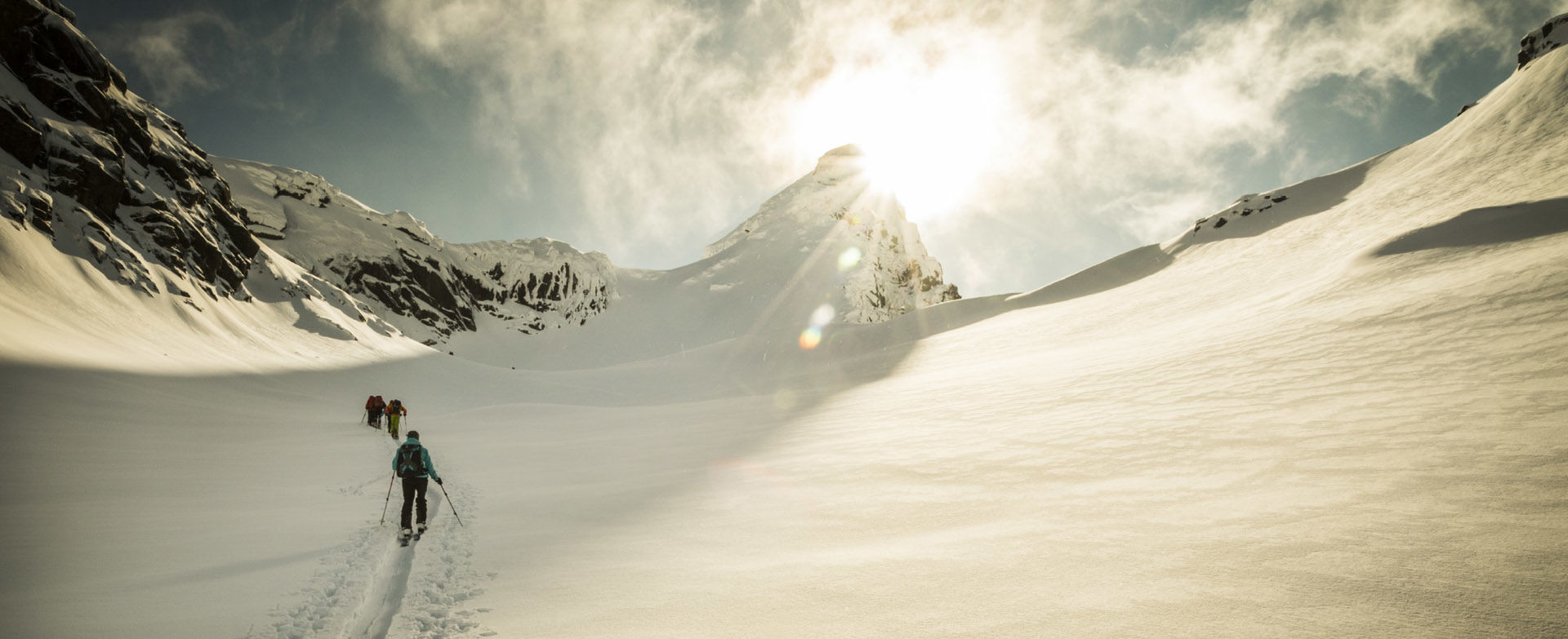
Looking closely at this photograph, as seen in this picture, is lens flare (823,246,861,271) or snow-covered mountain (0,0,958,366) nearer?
snow-covered mountain (0,0,958,366)

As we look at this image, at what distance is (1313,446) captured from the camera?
617cm

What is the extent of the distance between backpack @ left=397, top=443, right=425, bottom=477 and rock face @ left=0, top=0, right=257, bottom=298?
38.5 m

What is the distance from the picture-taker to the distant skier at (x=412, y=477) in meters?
6.93

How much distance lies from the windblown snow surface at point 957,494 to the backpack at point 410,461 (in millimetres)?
810

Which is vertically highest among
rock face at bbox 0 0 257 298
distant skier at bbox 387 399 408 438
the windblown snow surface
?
rock face at bbox 0 0 257 298

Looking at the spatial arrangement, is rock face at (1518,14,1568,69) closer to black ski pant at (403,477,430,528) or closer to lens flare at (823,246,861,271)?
black ski pant at (403,477,430,528)

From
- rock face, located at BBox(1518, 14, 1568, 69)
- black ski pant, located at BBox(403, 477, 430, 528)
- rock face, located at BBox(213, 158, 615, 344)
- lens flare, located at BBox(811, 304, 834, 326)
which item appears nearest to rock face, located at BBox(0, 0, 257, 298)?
black ski pant, located at BBox(403, 477, 430, 528)

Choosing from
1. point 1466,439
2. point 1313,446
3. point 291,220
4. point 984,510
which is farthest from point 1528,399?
point 291,220

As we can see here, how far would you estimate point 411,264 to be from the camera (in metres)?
98.2

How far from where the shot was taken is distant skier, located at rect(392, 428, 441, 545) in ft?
22.7

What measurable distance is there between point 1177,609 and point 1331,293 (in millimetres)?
15923

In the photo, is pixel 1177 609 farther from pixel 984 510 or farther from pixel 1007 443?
pixel 1007 443

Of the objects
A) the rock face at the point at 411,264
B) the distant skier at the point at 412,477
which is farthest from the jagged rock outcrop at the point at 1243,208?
the rock face at the point at 411,264

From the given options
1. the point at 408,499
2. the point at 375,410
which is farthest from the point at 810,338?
the point at 408,499
